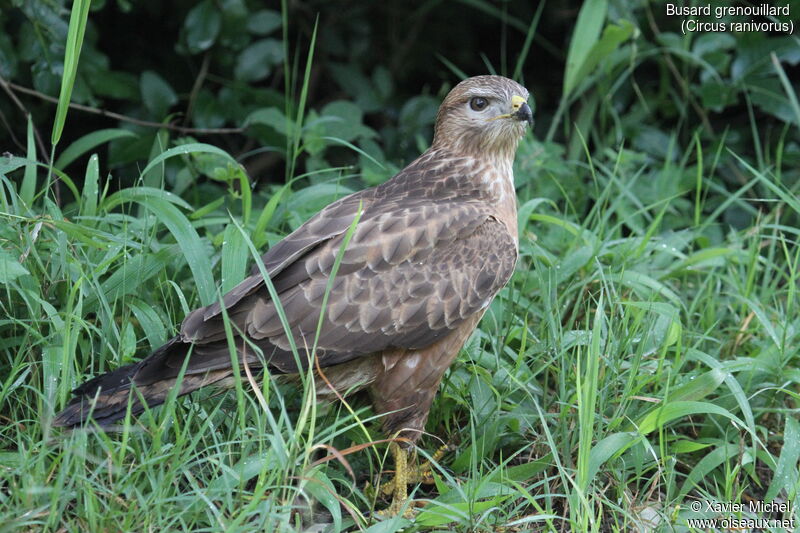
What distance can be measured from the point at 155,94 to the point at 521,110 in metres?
2.40

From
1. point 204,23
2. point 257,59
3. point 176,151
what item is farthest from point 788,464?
point 204,23

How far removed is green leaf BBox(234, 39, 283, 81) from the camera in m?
5.66

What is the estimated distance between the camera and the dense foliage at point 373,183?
3271mm

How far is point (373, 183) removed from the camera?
208 inches

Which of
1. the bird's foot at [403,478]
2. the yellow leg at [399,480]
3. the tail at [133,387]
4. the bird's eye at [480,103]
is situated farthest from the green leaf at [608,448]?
the bird's eye at [480,103]

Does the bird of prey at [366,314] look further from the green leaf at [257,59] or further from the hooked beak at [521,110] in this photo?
the green leaf at [257,59]

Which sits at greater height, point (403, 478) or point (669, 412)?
point (669, 412)

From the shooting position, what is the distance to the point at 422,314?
3631mm

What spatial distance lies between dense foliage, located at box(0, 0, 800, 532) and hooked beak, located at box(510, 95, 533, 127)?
0.53 m

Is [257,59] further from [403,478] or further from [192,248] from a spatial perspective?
[403,478]

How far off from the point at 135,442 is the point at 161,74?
138 inches

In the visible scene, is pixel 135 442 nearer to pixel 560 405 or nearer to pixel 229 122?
pixel 560 405

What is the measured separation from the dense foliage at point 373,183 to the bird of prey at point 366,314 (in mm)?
167

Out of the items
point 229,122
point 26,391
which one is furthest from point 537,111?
point 26,391
